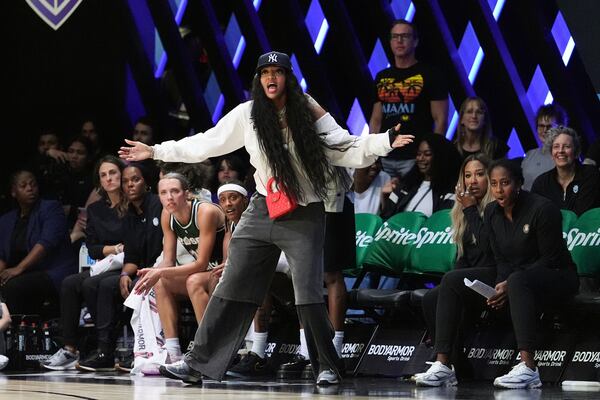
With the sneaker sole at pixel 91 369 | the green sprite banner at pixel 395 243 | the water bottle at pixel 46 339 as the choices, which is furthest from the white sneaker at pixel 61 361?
the green sprite banner at pixel 395 243

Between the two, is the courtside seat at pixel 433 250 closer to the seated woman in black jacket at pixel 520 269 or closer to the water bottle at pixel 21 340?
the seated woman in black jacket at pixel 520 269

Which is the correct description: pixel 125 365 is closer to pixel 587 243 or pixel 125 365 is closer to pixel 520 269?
pixel 520 269

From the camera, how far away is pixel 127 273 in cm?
927

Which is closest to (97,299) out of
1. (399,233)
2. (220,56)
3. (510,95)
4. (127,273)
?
(127,273)

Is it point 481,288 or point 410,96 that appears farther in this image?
point 410,96

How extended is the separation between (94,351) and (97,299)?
15.0 inches

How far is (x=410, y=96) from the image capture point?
9.91 metres

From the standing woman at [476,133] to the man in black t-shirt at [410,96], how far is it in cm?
60

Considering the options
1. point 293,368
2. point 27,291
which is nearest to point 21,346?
point 27,291

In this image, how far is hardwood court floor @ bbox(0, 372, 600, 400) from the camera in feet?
20.5

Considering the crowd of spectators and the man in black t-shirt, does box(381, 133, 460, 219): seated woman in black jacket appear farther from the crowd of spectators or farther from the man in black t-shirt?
the man in black t-shirt

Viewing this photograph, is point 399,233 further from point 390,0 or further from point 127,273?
point 390,0

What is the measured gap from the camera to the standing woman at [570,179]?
8.20 m

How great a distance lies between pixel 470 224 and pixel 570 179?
80cm
